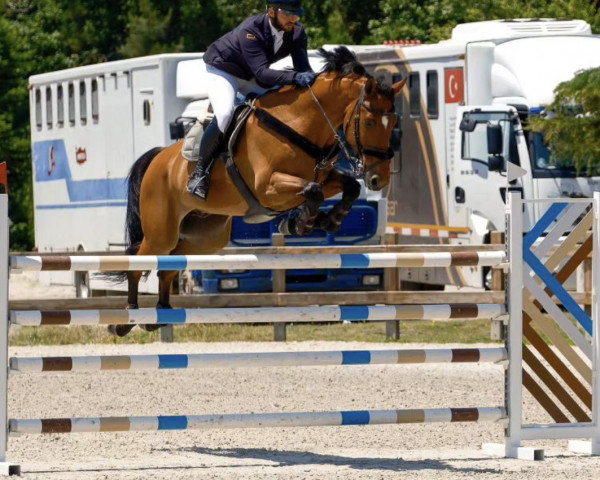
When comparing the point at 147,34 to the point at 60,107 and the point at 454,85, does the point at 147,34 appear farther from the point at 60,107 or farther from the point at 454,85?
the point at 454,85

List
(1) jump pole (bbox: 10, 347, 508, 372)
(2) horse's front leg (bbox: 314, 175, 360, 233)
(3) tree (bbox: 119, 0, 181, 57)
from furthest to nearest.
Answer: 1. (3) tree (bbox: 119, 0, 181, 57)
2. (2) horse's front leg (bbox: 314, 175, 360, 233)
3. (1) jump pole (bbox: 10, 347, 508, 372)

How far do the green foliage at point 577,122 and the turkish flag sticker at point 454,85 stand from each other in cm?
151

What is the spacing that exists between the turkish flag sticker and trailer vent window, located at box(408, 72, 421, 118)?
56 centimetres

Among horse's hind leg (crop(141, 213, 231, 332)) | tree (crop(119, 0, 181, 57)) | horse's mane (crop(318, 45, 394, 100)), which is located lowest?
horse's hind leg (crop(141, 213, 231, 332))

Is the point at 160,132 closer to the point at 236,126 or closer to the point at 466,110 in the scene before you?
the point at 466,110

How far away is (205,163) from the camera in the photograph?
30.5ft

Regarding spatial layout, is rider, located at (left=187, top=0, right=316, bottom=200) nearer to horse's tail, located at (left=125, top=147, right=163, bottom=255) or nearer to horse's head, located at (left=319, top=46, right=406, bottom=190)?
horse's head, located at (left=319, top=46, right=406, bottom=190)

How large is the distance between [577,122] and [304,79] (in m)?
7.29

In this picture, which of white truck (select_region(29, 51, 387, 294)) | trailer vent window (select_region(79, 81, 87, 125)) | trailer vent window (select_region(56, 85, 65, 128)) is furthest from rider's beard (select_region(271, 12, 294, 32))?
trailer vent window (select_region(56, 85, 65, 128))

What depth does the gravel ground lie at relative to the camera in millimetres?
7781

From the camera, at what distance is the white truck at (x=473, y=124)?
1655cm

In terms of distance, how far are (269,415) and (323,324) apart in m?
9.00

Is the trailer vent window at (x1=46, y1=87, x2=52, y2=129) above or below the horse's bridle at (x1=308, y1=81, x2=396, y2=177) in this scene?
above

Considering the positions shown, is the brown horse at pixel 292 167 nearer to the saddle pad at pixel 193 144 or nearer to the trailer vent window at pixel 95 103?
the saddle pad at pixel 193 144
